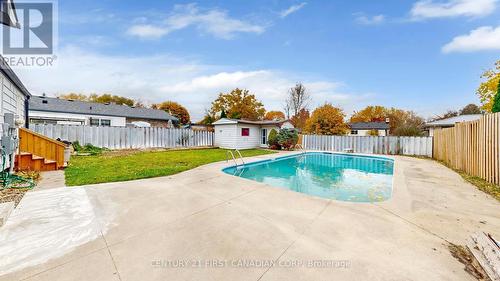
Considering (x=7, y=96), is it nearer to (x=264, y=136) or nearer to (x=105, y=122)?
(x=264, y=136)

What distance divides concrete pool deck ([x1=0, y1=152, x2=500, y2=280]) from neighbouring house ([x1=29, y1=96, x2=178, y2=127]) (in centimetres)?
1753

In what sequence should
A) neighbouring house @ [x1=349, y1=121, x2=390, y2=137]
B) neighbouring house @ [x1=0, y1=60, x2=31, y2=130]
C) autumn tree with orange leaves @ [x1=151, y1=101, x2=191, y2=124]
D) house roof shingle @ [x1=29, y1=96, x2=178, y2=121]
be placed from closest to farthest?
neighbouring house @ [x1=0, y1=60, x2=31, y2=130] < house roof shingle @ [x1=29, y1=96, x2=178, y2=121] < neighbouring house @ [x1=349, y1=121, x2=390, y2=137] < autumn tree with orange leaves @ [x1=151, y1=101, x2=191, y2=124]

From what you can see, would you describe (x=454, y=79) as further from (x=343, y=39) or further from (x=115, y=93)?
(x=115, y=93)

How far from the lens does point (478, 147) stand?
6.37m

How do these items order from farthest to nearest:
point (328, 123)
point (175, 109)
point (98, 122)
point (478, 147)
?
point (175, 109)
point (328, 123)
point (98, 122)
point (478, 147)

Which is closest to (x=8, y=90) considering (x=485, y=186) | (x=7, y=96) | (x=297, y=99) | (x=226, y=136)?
(x=7, y=96)

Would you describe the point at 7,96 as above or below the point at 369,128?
below

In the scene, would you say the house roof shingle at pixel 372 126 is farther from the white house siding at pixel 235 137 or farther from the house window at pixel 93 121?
the house window at pixel 93 121

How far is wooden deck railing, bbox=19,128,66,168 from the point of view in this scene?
636 cm
